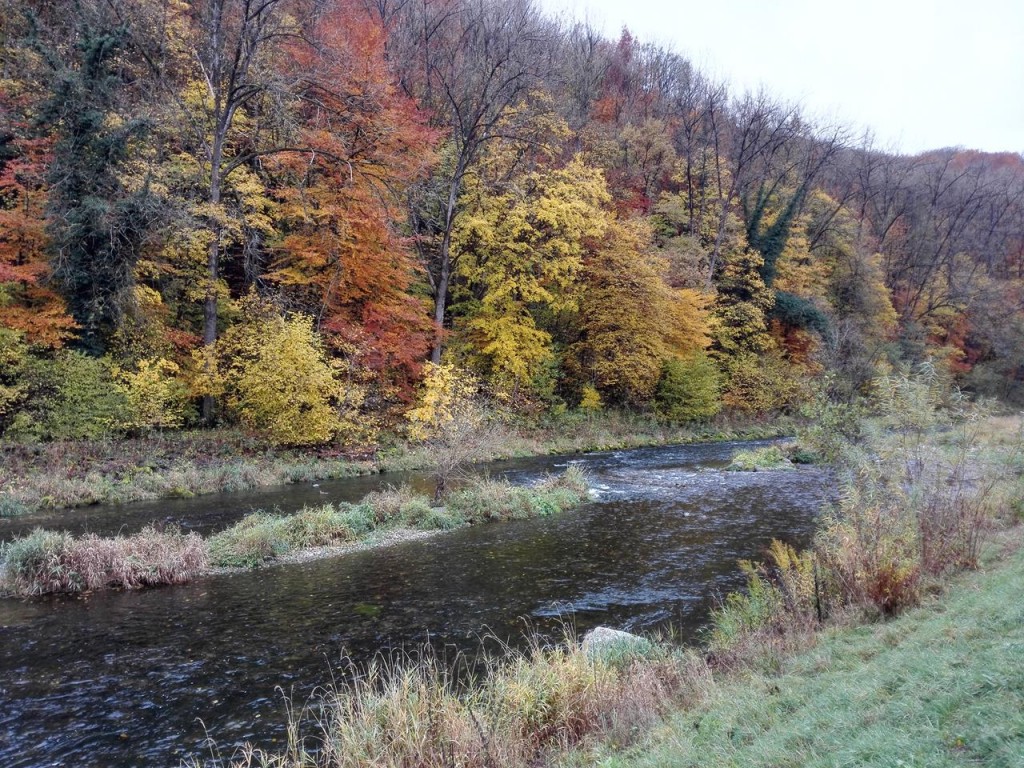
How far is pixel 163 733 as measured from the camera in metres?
7.09

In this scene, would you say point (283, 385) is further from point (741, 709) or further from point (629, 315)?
point (741, 709)

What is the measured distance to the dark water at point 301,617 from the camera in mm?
7301

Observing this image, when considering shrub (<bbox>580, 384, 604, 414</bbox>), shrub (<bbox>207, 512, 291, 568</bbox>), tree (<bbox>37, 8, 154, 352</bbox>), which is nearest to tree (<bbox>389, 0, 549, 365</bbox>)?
shrub (<bbox>580, 384, 604, 414</bbox>)

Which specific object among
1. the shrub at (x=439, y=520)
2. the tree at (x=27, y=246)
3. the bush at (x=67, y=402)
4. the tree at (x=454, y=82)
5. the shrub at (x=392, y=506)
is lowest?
the shrub at (x=439, y=520)

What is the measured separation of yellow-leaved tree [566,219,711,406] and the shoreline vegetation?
25.2 meters

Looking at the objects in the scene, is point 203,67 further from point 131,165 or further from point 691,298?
point 691,298

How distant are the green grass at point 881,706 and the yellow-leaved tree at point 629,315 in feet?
95.9

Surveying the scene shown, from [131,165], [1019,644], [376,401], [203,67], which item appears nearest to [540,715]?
[1019,644]

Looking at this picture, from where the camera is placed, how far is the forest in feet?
73.1

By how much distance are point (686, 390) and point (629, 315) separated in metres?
5.84

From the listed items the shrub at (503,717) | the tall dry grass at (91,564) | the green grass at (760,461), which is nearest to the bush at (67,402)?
the tall dry grass at (91,564)

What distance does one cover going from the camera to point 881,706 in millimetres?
4914

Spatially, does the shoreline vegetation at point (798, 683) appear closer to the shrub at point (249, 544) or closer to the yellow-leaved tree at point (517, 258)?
the shrub at point (249, 544)

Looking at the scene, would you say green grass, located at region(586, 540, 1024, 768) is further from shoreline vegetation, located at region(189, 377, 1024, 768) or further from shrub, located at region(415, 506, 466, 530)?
shrub, located at region(415, 506, 466, 530)
